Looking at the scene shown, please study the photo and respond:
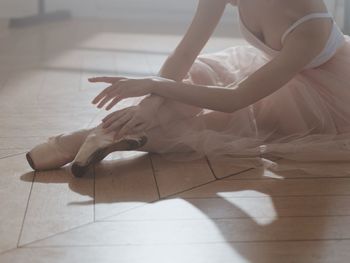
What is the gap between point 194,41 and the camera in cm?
130

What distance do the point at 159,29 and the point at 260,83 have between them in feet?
6.67

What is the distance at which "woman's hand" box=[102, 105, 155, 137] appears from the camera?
115 centimetres

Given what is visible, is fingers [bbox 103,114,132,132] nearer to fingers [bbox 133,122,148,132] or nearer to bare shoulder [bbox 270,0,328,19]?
fingers [bbox 133,122,148,132]

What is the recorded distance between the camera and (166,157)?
1.23 meters

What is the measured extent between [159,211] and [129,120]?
0.78 ft

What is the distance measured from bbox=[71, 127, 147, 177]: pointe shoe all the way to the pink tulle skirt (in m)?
0.09

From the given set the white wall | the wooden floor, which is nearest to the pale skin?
the wooden floor

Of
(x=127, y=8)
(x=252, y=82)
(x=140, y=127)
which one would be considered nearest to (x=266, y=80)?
(x=252, y=82)

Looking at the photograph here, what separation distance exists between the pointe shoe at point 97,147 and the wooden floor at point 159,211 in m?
0.03

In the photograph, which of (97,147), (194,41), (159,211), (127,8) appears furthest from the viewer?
(127,8)

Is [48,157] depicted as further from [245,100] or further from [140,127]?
[245,100]

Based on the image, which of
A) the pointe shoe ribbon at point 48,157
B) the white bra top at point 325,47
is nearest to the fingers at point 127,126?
the pointe shoe ribbon at point 48,157

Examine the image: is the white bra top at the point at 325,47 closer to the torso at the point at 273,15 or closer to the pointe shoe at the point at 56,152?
the torso at the point at 273,15

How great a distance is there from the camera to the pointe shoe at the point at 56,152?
44.9 inches
